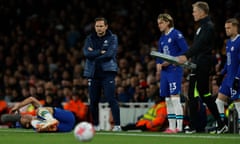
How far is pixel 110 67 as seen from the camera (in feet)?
44.5

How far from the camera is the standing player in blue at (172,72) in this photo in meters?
13.0

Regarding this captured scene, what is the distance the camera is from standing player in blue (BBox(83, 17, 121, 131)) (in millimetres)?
13516

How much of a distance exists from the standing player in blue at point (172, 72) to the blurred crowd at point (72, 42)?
296 centimetres

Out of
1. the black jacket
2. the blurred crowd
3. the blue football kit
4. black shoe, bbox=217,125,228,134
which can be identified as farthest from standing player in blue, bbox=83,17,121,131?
the blurred crowd

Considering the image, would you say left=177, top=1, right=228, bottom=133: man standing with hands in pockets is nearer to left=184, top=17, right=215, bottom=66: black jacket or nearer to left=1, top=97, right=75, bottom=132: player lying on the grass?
left=184, top=17, right=215, bottom=66: black jacket

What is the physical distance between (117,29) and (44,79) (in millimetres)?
2637

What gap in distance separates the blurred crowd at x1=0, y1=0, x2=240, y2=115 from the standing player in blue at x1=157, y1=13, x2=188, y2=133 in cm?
296

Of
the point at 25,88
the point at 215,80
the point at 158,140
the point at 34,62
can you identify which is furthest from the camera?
the point at 34,62

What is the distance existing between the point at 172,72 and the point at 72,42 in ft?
34.1

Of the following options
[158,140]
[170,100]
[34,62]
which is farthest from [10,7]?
[158,140]

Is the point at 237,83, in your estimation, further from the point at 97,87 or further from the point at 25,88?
the point at 25,88

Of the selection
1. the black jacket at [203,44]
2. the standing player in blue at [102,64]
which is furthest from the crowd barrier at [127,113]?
the black jacket at [203,44]

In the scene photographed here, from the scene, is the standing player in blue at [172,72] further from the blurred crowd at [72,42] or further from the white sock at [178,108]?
the blurred crowd at [72,42]

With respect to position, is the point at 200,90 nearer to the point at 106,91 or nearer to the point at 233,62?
the point at 233,62
